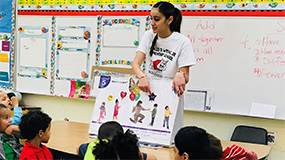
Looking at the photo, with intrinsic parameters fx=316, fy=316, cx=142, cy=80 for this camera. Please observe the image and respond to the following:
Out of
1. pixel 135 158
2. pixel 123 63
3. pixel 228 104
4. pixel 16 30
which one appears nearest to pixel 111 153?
pixel 135 158

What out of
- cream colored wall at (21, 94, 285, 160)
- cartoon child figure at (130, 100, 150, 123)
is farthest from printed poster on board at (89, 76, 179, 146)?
cream colored wall at (21, 94, 285, 160)

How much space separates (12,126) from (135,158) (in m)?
1.08

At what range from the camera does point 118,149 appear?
1.20 metres

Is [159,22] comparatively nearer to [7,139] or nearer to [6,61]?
[7,139]

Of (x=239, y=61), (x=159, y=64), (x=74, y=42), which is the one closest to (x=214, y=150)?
(x=159, y=64)

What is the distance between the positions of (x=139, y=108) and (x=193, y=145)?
0.65 m

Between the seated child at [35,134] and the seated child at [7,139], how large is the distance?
0.70ft

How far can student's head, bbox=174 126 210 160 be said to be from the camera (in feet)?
4.54

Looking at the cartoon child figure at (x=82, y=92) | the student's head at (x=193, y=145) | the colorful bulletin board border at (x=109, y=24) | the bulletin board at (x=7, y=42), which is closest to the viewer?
the student's head at (x=193, y=145)

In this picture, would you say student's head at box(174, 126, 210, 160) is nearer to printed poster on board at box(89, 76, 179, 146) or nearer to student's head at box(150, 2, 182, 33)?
printed poster on board at box(89, 76, 179, 146)

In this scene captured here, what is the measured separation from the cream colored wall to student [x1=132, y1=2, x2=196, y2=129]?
4.58ft

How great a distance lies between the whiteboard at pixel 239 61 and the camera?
3.00 m

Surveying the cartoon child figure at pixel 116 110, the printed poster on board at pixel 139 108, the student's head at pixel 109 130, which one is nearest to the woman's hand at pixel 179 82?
the printed poster on board at pixel 139 108

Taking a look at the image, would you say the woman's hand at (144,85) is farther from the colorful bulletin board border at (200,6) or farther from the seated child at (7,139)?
the colorful bulletin board border at (200,6)
